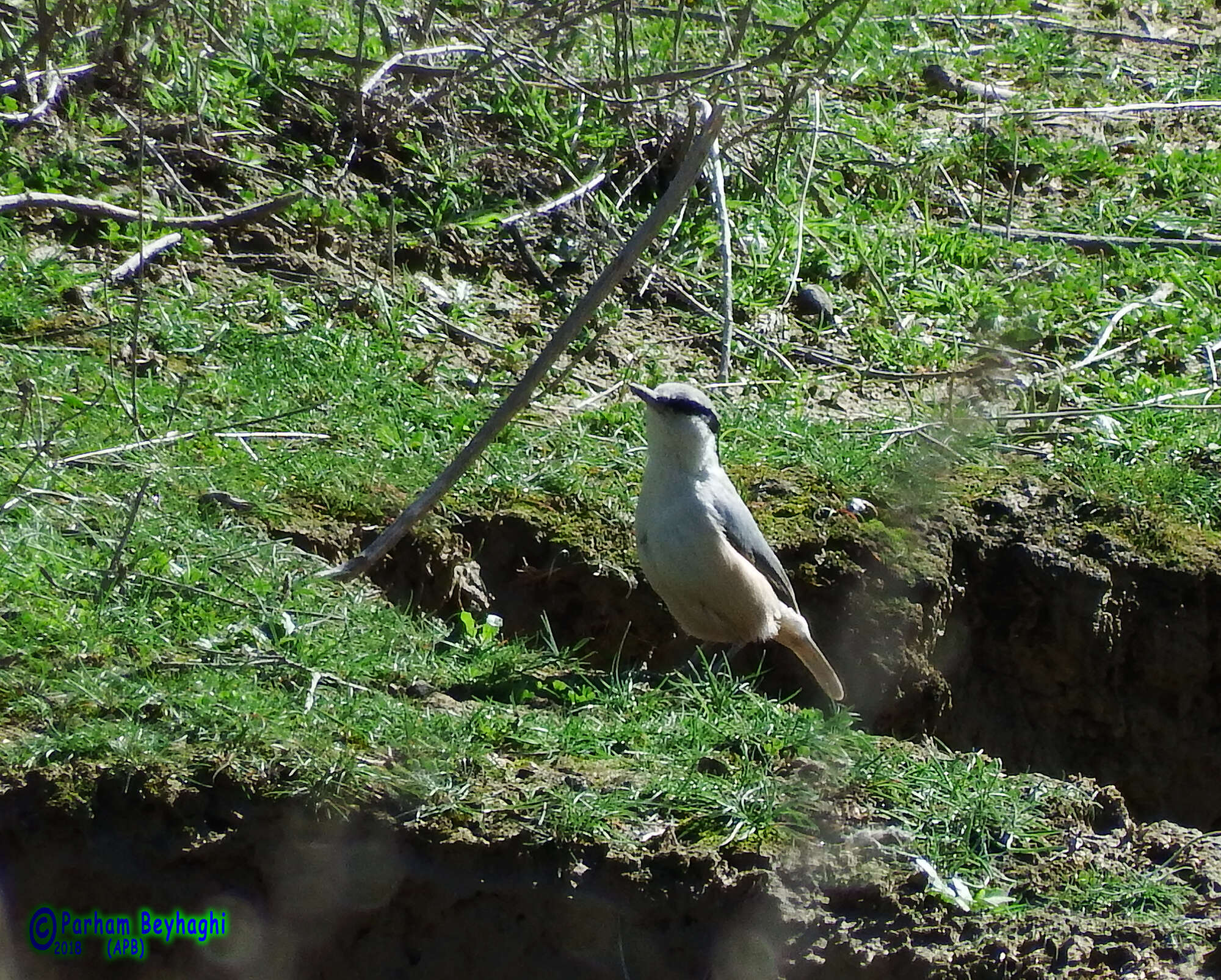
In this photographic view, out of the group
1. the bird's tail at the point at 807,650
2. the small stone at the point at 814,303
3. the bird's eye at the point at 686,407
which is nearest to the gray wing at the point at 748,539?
the bird's tail at the point at 807,650

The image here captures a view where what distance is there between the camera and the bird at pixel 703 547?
17.3 feet

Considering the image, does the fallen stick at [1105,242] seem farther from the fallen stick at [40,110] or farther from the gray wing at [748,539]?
the fallen stick at [40,110]

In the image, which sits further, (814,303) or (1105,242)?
(1105,242)

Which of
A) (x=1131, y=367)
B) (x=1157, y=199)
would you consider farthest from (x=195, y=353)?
(x=1157, y=199)

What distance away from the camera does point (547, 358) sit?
4.89 m

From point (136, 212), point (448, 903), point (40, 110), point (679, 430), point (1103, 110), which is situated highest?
point (1103, 110)

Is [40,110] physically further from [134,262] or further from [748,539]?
[748,539]

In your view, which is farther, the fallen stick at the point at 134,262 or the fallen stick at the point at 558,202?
the fallen stick at the point at 558,202

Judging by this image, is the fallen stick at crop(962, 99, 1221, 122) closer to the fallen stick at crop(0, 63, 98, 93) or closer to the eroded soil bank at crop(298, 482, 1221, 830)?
the eroded soil bank at crop(298, 482, 1221, 830)

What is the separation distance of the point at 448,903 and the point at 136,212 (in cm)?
457

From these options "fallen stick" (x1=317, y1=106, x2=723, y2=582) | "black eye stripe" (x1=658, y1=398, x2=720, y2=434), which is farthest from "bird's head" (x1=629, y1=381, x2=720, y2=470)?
"fallen stick" (x1=317, y1=106, x2=723, y2=582)

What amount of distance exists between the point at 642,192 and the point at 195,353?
3.05 meters

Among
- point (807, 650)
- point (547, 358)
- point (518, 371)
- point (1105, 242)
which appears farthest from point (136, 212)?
point (1105, 242)

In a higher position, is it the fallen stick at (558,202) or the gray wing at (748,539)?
the fallen stick at (558,202)
